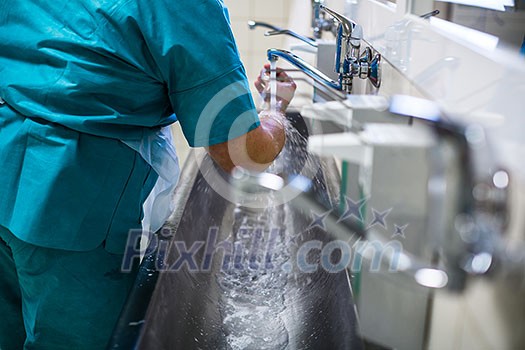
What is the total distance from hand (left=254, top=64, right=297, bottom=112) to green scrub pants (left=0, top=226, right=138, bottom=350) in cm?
53

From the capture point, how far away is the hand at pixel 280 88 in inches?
54.4

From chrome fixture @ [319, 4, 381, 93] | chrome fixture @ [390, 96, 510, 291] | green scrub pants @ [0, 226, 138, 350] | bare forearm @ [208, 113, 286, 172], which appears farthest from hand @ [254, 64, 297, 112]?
chrome fixture @ [390, 96, 510, 291]

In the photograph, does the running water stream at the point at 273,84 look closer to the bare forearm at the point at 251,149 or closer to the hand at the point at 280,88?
the hand at the point at 280,88

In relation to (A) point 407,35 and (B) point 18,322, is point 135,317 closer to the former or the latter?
(B) point 18,322

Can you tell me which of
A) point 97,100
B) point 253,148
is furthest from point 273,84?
point 97,100

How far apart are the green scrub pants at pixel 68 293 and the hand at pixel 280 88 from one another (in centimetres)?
53

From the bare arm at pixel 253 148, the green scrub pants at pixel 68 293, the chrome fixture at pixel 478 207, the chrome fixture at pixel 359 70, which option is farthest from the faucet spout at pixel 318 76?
the chrome fixture at pixel 478 207

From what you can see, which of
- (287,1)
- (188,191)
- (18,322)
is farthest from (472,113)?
(287,1)

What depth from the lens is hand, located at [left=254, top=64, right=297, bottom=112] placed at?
4.53 feet

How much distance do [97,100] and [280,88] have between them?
512mm

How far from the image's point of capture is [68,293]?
105cm

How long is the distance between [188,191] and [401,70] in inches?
22.1

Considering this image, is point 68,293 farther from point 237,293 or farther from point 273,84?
point 273,84

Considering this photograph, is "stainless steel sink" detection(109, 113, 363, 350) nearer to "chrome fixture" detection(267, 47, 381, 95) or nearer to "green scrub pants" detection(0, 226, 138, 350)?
"green scrub pants" detection(0, 226, 138, 350)
